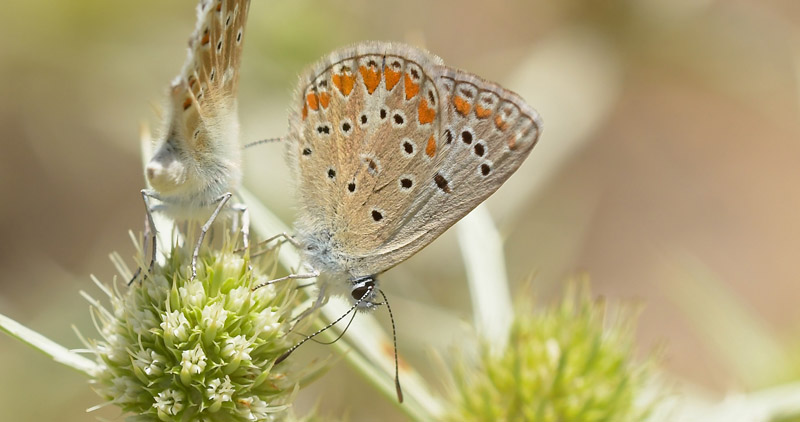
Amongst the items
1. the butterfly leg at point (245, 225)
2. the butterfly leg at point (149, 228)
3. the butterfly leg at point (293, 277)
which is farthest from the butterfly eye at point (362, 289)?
the butterfly leg at point (149, 228)

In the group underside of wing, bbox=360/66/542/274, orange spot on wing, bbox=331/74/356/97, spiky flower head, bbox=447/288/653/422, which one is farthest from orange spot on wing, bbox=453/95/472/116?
spiky flower head, bbox=447/288/653/422

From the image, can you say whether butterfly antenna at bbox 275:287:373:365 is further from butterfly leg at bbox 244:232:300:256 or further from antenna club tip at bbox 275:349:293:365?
butterfly leg at bbox 244:232:300:256

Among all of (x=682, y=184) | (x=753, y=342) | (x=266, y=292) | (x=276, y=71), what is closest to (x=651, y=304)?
(x=682, y=184)

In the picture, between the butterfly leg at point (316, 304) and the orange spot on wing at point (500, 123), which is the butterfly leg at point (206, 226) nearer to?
the butterfly leg at point (316, 304)

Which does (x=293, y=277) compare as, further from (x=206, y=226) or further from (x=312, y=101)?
(x=312, y=101)

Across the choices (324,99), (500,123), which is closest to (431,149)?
(500,123)

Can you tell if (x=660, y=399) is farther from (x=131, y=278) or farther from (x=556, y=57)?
(x=556, y=57)
